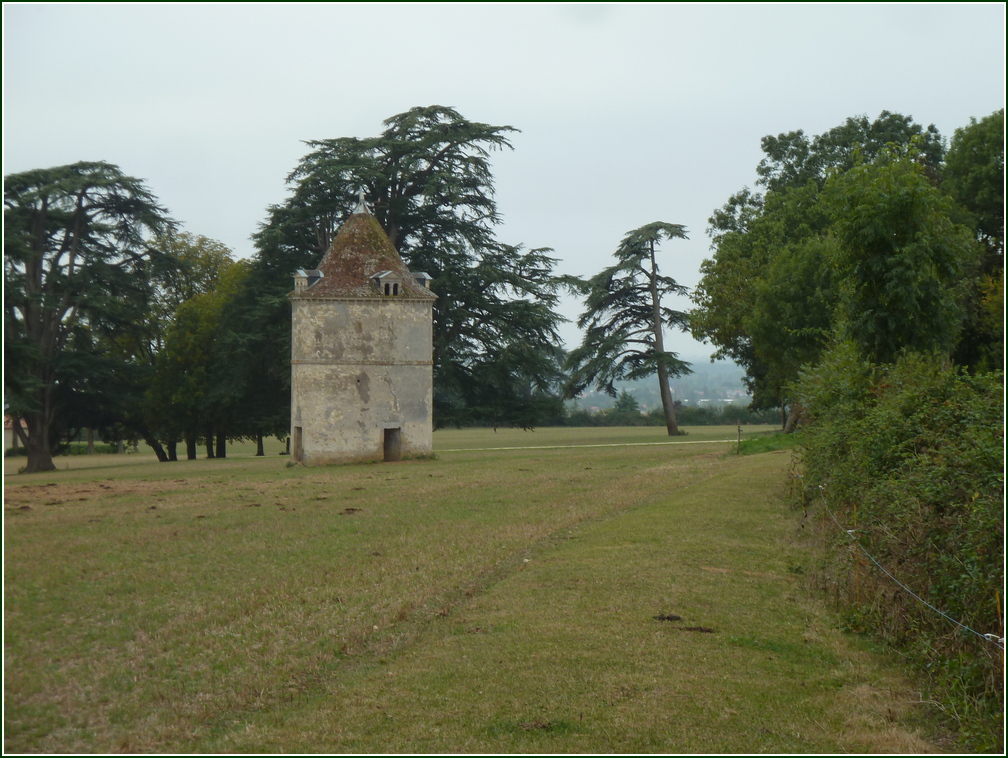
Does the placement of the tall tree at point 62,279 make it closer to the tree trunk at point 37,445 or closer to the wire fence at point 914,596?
the tree trunk at point 37,445

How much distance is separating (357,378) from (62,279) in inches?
928

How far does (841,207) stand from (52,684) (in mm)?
17878

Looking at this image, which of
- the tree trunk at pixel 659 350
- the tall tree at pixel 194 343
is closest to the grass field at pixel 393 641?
the tall tree at pixel 194 343

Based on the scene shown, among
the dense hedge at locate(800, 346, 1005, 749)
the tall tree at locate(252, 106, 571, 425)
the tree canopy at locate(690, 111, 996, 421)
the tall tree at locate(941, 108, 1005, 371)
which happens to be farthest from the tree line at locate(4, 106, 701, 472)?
the dense hedge at locate(800, 346, 1005, 749)

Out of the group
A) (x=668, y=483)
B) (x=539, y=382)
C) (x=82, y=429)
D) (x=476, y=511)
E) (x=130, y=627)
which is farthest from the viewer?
(x=539, y=382)

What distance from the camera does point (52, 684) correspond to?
6484mm

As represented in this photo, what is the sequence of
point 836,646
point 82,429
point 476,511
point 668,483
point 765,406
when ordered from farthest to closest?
point 765,406 → point 668,483 → point 476,511 → point 82,429 → point 836,646

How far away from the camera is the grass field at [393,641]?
22.8 feet

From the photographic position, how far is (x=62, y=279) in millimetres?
8430

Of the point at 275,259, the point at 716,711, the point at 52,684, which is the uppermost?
the point at 275,259

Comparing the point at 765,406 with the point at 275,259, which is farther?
the point at 765,406

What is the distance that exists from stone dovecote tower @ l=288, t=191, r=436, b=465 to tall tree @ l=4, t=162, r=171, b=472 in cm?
2116

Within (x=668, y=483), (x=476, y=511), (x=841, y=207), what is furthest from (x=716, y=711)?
(x=668, y=483)

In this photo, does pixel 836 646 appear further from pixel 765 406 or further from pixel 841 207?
pixel 765 406
